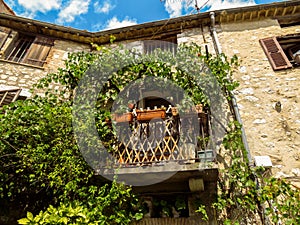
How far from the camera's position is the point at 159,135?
14.1ft

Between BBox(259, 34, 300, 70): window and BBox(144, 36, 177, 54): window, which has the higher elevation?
BBox(144, 36, 177, 54): window

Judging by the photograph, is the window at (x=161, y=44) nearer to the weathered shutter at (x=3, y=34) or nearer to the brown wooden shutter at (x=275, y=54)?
the brown wooden shutter at (x=275, y=54)

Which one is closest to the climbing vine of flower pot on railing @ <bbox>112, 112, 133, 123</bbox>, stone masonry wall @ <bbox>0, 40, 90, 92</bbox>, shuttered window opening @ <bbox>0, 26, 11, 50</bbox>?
flower pot on railing @ <bbox>112, 112, 133, 123</bbox>

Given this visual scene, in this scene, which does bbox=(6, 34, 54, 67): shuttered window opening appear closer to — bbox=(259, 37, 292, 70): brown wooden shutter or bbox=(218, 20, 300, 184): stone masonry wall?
bbox=(218, 20, 300, 184): stone masonry wall

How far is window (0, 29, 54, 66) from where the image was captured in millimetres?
7223

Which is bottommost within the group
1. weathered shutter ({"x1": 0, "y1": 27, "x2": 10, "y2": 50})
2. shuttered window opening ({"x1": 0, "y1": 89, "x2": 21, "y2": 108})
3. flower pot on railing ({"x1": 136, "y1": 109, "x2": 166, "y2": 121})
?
flower pot on railing ({"x1": 136, "y1": 109, "x2": 166, "y2": 121})

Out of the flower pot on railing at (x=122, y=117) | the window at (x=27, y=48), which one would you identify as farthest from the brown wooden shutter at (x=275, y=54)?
the window at (x=27, y=48)

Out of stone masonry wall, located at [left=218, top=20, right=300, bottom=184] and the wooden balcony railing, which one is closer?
the wooden balcony railing

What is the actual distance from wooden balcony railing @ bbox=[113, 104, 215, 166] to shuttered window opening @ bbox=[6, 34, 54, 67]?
13.9 ft

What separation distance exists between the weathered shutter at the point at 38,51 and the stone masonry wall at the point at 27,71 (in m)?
0.14

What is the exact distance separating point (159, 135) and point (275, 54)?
12.8 feet

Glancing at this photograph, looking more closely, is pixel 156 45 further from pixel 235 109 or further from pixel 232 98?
pixel 235 109

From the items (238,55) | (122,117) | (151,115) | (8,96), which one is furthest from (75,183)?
(238,55)

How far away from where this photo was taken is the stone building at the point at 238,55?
4.44 meters
